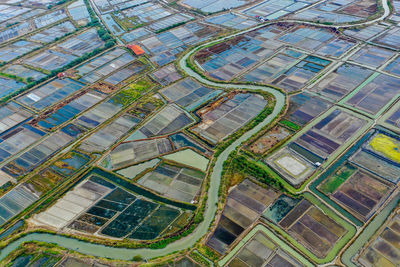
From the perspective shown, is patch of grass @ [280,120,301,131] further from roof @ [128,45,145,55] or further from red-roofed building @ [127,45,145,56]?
roof @ [128,45,145,55]

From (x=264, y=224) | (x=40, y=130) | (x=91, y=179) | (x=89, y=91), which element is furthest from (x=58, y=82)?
(x=264, y=224)

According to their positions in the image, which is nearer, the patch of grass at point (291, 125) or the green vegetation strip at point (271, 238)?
the green vegetation strip at point (271, 238)

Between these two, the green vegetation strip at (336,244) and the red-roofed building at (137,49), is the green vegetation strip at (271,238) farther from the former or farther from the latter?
the red-roofed building at (137,49)

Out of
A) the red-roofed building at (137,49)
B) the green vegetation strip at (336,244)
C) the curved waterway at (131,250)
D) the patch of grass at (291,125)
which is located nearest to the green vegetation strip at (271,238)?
the green vegetation strip at (336,244)

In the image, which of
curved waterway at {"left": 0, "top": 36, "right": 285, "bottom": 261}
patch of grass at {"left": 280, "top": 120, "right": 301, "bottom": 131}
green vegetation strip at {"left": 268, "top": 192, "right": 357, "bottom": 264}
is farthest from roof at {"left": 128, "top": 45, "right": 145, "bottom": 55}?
green vegetation strip at {"left": 268, "top": 192, "right": 357, "bottom": 264}

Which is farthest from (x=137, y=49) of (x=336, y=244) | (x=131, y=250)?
(x=336, y=244)

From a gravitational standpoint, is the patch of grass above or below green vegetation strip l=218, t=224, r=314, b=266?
above

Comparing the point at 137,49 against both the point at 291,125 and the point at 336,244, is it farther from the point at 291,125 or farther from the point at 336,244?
the point at 336,244
